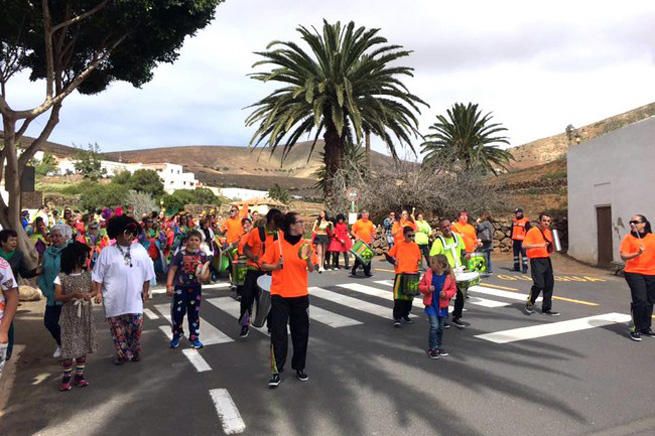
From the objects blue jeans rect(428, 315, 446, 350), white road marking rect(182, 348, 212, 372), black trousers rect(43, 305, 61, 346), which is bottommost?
white road marking rect(182, 348, 212, 372)

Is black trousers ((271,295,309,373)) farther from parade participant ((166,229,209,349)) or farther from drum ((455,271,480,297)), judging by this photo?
drum ((455,271,480,297))

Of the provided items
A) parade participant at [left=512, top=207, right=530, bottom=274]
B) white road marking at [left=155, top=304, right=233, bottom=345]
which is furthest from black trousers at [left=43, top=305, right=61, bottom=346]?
parade participant at [left=512, top=207, right=530, bottom=274]

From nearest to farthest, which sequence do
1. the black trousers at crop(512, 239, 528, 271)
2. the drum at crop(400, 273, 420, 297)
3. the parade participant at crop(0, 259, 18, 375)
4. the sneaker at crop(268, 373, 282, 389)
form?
the parade participant at crop(0, 259, 18, 375)
the sneaker at crop(268, 373, 282, 389)
the drum at crop(400, 273, 420, 297)
the black trousers at crop(512, 239, 528, 271)

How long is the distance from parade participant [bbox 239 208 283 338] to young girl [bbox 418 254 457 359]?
2149mm

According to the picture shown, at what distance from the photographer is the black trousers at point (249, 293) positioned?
24.6 ft

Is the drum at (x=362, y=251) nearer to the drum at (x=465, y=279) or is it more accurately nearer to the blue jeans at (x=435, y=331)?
the drum at (x=465, y=279)

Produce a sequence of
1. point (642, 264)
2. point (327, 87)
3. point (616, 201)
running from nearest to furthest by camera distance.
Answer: point (642, 264)
point (616, 201)
point (327, 87)

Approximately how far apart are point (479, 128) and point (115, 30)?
89.0 ft

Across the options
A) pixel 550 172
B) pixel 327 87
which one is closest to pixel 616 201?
pixel 327 87

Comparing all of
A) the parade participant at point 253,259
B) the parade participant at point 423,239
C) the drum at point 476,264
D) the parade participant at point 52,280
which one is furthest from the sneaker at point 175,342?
the parade participant at point 423,239

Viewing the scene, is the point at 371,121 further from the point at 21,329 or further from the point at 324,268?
the point at 21,329

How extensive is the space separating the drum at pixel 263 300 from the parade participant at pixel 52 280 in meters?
2.41

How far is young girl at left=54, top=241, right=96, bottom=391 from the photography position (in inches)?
216

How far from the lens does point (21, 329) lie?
8.53 metres
